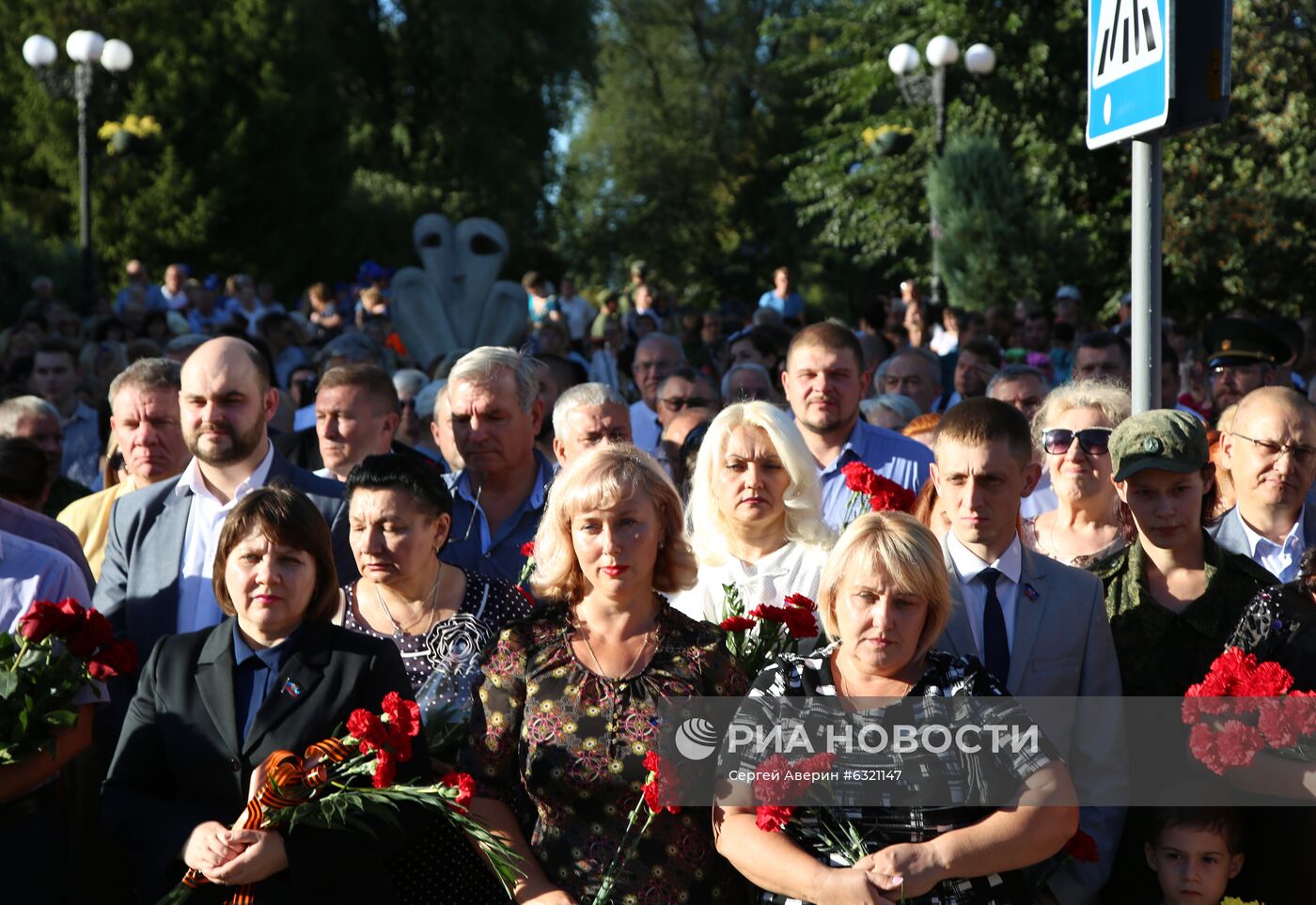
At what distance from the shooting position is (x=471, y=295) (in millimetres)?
15883

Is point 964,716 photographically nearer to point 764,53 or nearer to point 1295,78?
point 1295,78

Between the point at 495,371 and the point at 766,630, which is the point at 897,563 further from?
the point at 495,371

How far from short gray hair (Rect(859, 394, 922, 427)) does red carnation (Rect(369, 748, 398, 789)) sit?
4.88 metres

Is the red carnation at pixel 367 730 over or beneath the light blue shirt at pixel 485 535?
beneath

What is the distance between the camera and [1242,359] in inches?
352

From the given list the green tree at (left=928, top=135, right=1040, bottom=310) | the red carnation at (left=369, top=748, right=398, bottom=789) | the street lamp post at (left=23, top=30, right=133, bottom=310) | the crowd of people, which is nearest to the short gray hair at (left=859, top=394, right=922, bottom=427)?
the crowd of people

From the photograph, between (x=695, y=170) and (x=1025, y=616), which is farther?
(x=695, y=170)

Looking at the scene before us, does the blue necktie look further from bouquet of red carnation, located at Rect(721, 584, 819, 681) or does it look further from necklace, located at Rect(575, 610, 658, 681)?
necklace, located at Rect(575, 610, 658, 681)

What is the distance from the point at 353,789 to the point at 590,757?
620mm

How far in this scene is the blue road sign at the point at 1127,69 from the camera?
426 centimetres

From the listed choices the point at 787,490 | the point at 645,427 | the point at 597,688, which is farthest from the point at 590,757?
the point at 645,427

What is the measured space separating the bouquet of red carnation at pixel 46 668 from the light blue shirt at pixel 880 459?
3.17 meters

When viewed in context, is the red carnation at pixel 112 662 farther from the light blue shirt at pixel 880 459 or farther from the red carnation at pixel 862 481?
the light blue shirt at pixel 880 459

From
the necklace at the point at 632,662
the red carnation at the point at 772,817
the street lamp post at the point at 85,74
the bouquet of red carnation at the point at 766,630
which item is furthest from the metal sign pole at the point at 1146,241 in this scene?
the street lamp post at the point at 85,74
